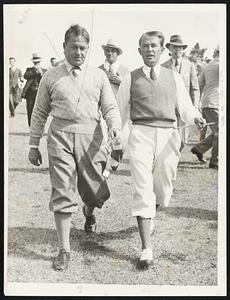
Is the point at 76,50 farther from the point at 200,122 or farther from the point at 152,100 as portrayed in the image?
the point at 200,122

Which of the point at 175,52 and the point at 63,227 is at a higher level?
the point at 175,52

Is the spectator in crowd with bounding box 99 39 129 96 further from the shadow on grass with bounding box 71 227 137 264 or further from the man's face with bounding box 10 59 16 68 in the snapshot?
the shadow on grass with bounding box 71 227 137 264

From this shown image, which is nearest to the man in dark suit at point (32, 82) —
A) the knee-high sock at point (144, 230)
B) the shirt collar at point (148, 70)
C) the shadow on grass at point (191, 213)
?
the shirt collar at point (148, 70)

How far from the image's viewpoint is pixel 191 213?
13.6ft

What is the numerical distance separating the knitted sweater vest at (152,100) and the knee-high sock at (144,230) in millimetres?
682

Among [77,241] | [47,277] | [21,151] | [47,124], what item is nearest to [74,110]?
[47,124]

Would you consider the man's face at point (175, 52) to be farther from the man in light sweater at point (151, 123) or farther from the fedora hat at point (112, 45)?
the fedora hat at point (112, 45)

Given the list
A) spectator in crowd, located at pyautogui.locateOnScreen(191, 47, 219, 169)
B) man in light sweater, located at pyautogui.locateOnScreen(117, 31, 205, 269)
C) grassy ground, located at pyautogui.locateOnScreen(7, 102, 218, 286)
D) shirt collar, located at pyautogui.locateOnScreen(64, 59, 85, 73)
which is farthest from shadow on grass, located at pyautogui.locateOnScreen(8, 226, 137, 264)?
shirt collar, located at pyautogui.locateOnScreen(64, 59, 85, 73)

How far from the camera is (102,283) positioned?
407 cm

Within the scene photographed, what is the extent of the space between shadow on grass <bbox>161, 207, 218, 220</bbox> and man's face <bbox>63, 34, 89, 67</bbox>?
1245 mm

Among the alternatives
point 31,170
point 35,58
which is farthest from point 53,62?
point 31,170

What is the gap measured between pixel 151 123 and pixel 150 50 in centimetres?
53

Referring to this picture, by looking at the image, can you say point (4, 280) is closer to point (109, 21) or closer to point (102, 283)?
point (102, 283)

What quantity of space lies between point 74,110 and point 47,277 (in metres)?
1.23
